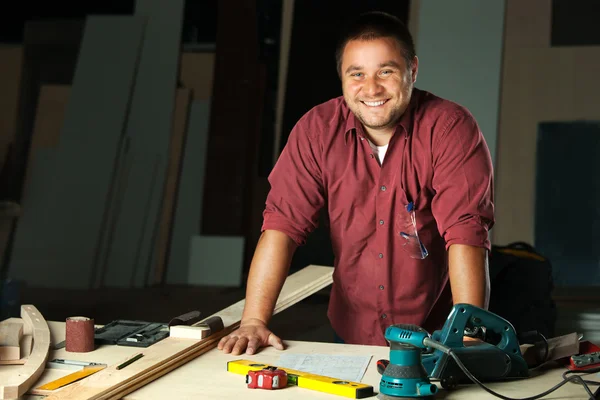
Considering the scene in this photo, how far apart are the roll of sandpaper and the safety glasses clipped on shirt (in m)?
0.93

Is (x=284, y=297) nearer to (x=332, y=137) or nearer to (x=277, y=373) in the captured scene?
(x=332, y=137)

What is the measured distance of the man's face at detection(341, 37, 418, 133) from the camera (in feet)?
6.98

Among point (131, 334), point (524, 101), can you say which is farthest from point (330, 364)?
point (524, 101)

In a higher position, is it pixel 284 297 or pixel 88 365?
pixel 284 297

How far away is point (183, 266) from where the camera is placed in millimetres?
6031

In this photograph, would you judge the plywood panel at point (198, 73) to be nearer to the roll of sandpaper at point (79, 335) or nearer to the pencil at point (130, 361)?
the roll of sandpaper at point (79, 335)

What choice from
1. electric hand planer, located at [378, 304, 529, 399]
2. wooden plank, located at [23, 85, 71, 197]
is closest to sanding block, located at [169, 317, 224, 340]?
electric hand planer, located at [378, 304, 529, 399]

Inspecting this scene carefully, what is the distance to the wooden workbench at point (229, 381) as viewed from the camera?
153cm

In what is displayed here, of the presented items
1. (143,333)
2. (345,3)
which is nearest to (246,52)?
(345,3)

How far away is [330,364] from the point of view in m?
1.75

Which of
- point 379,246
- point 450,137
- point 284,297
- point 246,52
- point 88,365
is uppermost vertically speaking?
point 246,52

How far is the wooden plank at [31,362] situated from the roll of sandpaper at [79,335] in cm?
5

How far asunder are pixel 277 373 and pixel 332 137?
0.90 m

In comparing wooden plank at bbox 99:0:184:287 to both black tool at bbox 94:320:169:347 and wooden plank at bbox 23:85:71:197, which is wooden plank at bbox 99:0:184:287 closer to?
wooden plank at bbox 23:85:71:197
